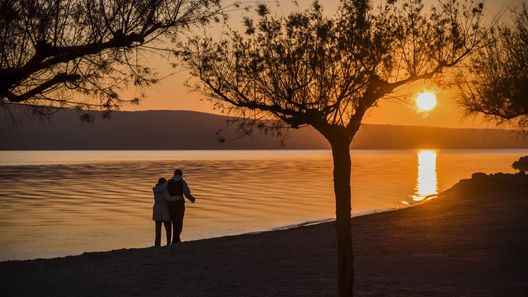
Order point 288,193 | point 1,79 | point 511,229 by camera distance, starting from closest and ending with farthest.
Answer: point 1,79
point 511,229
point 288,193

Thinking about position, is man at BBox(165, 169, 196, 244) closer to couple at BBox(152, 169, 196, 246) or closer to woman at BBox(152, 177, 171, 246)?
couple at BBox(152, 169, 196, 246)

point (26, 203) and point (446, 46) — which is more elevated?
point (446, 46)

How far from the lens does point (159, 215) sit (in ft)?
72.3

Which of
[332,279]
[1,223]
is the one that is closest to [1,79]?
[332,279]

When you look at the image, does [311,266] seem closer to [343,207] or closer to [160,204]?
[343,207]

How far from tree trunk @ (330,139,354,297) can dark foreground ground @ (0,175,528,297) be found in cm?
213

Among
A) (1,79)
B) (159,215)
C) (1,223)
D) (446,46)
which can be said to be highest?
(446,46)

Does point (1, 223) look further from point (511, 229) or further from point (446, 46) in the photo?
point (446, 46)

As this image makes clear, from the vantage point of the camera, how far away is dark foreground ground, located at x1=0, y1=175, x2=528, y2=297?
46.3 feet

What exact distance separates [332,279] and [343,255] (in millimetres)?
4079

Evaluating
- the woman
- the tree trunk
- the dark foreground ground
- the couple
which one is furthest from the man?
the tree trunk

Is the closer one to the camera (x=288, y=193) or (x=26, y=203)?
(x=26, y=203)

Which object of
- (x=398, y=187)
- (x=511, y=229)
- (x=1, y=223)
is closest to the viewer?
(x=511, y=229)

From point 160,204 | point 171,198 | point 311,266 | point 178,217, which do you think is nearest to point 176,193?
point 171,198
